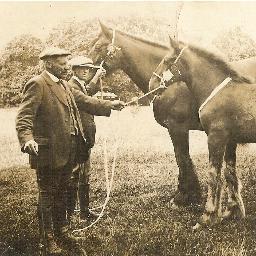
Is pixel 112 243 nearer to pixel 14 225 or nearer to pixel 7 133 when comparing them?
pixel 14 225

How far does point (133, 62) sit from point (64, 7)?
2.30 ft

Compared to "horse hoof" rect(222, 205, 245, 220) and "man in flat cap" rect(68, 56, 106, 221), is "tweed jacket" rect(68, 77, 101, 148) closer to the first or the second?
"man in flat cap" rect(68, 56, 106, 221)

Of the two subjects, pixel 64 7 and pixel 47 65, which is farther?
pixel 64 7

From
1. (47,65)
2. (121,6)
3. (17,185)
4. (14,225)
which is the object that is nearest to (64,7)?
(121,6)

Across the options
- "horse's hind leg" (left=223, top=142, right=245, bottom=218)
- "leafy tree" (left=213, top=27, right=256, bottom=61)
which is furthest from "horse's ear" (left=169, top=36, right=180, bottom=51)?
"horse's hind leg" (left=223, top=142, right=245, bottom=218)

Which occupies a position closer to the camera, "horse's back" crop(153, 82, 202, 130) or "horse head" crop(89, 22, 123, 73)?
"horse's back" crop(153, 82, 202, 130)

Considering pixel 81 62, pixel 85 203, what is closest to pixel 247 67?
pixel 81 62

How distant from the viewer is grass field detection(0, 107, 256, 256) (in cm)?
363

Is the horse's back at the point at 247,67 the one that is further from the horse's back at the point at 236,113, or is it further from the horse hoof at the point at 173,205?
the horse hoof at the point at 173,205

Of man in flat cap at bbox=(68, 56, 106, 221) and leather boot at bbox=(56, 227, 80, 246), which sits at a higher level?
man in flat cap at bbox=(68, 56, 106, 221)

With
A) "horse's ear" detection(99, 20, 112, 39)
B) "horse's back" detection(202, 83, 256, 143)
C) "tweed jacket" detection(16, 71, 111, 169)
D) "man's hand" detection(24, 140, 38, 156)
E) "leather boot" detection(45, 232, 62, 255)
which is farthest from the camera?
"horse's ear" detection(99, 20, 112, 39)

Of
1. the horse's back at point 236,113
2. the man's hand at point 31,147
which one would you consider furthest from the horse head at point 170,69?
the man's hand at point 31,147

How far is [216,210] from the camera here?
3.71 m

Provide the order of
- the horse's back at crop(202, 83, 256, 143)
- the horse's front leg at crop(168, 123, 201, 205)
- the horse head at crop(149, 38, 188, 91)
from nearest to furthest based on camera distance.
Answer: the horse's back at crop(202, 83, 256, 143), the horse head at crop(149, 38, 188, 91), the horse's front leg at crop(168, 123, 201, 205)
